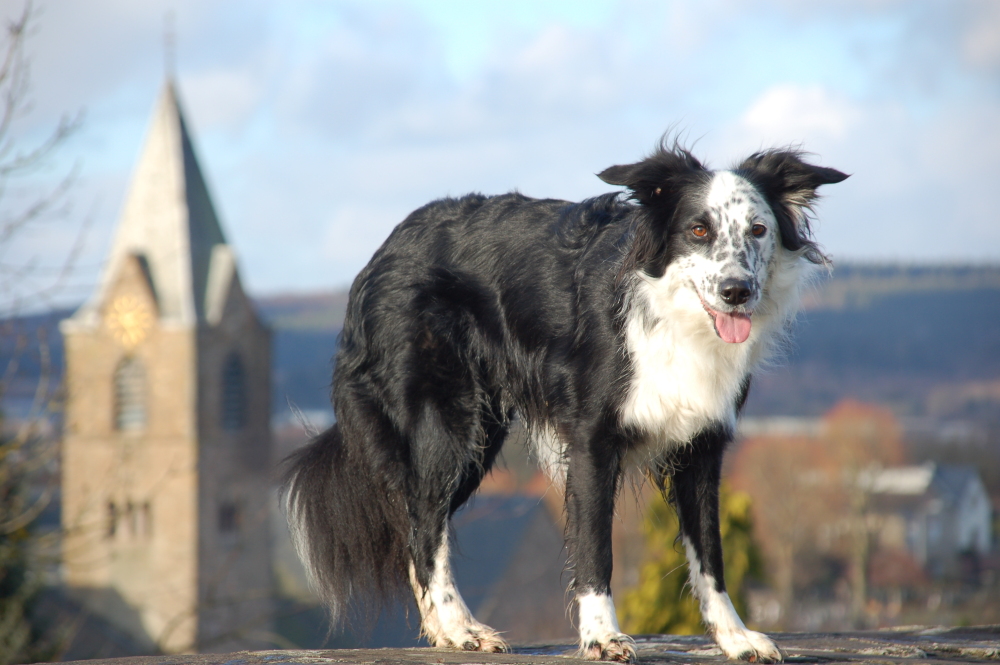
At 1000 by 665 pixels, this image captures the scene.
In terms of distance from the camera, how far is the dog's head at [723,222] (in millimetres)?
3879

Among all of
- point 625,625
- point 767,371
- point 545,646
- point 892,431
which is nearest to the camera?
point 767,371

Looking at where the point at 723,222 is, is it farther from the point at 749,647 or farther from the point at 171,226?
the point at 171,226

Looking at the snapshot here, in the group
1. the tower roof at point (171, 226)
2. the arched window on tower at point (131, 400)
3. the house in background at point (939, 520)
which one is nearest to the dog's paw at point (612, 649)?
the tower roof at point (171, 226)

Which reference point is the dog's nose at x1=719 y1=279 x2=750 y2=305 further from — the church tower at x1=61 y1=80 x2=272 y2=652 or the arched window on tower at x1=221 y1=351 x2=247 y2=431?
the arched window on tower at x1=221 y1=351 x2=247 y2=431

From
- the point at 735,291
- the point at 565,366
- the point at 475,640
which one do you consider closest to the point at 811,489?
the point at 475,640

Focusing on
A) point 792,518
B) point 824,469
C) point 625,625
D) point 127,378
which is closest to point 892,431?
point 824,469

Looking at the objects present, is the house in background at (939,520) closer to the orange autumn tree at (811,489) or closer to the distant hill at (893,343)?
the orange autumn tree at (811,489)

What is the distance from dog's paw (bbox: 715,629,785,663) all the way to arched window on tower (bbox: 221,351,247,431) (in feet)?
133

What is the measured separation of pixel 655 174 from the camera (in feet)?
13.2

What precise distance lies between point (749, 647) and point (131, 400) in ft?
136

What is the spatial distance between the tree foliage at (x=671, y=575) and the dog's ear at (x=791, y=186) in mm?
9498

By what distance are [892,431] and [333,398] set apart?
71.7 meters

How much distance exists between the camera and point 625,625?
16.0 m

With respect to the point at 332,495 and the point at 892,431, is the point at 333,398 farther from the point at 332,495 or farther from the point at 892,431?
the point at 892,431
